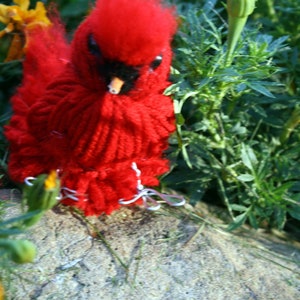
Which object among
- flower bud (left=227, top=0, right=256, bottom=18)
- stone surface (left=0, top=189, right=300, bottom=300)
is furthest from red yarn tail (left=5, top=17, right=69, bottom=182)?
flower bud (left=227, top=0, right=256, bottom=18)

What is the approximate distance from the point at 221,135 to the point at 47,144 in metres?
0.48

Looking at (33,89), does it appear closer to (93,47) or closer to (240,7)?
(93,47)

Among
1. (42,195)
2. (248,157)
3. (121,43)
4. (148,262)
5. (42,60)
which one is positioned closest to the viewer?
(42,195)

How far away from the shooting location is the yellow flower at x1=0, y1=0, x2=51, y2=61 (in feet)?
5.33

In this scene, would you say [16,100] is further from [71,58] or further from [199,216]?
[199,216]

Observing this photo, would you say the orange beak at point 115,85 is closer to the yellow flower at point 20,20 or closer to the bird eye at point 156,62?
the bird eye at point 156,62

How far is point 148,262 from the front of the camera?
136 centimetres

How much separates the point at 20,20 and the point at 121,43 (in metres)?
0.57

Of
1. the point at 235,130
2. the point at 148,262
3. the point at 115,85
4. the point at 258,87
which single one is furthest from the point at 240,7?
the point at 148,262

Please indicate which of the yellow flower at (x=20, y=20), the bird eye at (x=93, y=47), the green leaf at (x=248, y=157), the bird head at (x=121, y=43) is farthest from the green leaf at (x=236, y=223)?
the yellow flower at (x=20, y=20)

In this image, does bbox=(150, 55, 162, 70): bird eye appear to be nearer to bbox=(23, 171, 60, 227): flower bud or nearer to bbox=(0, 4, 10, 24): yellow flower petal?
bbox=(23, 171, 60, 227): flower bud

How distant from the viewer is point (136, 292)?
4.20 feet

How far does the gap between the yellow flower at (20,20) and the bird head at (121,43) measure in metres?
0.39

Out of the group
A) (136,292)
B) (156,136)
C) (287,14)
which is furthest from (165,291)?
(287,14)
